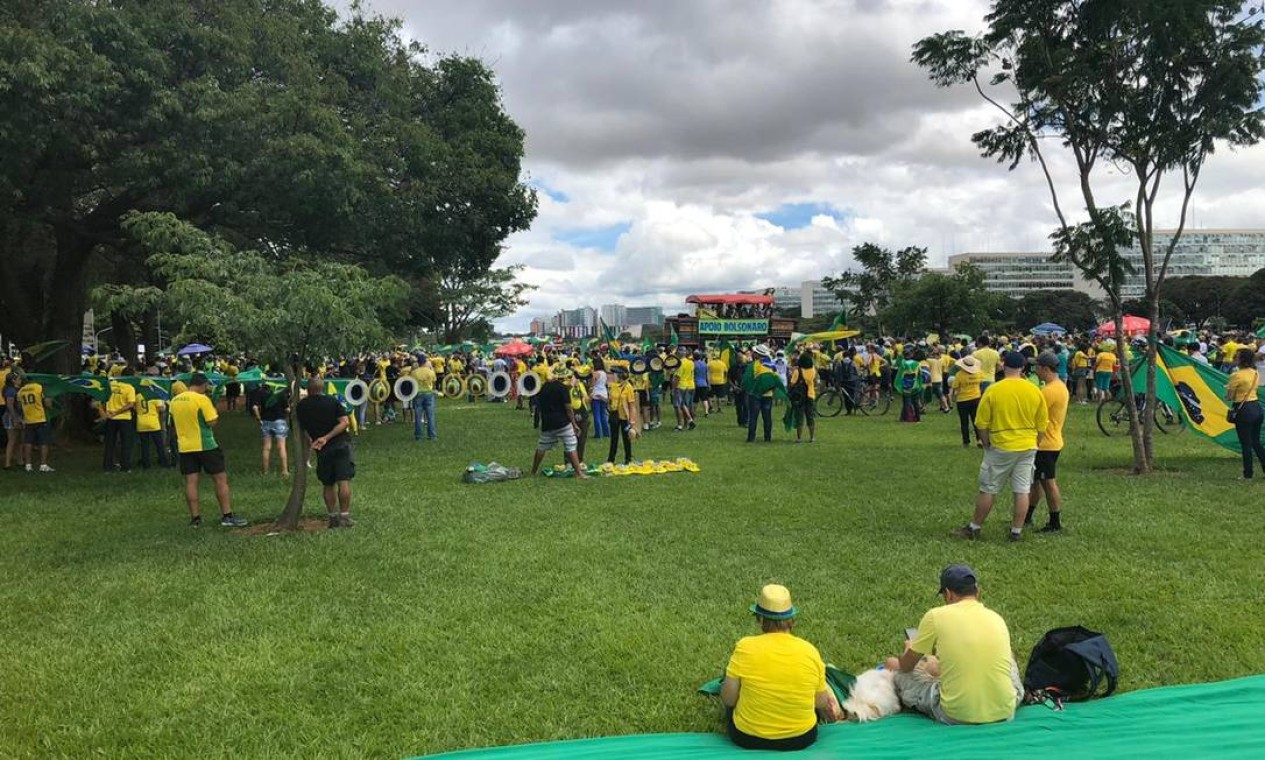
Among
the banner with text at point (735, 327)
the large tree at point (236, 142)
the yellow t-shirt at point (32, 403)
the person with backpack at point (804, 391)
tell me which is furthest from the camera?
the banner with text at point (735, 327)

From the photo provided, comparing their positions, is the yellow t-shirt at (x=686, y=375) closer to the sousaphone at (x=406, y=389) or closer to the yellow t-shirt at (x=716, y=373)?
the yellow t-shirt at (x=716, y=373)

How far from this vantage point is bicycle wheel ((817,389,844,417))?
67.5 feet

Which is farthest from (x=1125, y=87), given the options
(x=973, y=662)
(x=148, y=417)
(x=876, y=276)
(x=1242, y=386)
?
(x=876, y=276)

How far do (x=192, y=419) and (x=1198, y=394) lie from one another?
13.6 m

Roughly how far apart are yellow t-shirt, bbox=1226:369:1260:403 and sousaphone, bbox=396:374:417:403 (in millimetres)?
14116

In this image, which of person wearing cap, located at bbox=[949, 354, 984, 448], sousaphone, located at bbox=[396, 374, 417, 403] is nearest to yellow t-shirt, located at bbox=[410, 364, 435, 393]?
sousaphone, located at bbox=[396, 374, 417, 403]

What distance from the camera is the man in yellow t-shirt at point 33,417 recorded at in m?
12.9

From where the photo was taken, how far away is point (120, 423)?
1321cm

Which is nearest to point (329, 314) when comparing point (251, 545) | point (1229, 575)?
point (251, 545)

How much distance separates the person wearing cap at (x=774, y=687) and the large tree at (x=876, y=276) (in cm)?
5974

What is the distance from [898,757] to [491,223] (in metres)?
16.7

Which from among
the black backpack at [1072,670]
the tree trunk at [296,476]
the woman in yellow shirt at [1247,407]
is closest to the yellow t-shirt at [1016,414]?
the black backpack at [1072,670]

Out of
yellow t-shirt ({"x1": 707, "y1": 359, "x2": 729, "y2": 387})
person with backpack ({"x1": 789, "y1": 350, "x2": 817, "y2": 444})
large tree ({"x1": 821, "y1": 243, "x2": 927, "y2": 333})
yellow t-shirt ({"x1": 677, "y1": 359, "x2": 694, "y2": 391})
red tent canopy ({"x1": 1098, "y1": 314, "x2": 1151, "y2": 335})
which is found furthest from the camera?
large tree ({"x1": 821, "y1": 243, "x2": 927, "y2": 333})

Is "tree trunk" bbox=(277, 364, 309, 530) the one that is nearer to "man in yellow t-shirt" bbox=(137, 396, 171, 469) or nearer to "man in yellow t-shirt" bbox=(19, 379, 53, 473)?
"man in yellow t-shirt" bbox=(137, 396, 171, 469)
